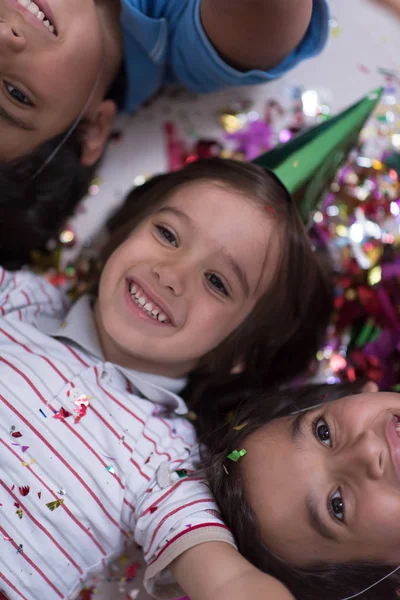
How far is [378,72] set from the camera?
5.20 feet

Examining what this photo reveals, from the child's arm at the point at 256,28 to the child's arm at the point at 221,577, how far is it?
0.89m

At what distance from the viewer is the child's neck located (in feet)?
4.08

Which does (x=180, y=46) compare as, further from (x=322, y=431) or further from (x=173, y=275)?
(x=322, y=431)

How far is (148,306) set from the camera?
3.61 ft

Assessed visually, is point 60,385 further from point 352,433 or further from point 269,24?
point 269,24

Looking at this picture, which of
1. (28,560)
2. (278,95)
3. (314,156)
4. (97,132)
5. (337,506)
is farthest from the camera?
(278,95)

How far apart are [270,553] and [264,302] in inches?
18.0

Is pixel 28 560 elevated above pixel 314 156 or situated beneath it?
situated beneath

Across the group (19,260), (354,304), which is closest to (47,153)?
(19,260)

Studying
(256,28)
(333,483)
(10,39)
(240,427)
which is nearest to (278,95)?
(256,28)

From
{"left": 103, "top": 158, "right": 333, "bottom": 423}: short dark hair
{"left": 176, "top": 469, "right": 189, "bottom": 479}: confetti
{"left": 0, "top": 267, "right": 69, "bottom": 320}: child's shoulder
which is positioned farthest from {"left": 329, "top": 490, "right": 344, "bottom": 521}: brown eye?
{"left": 0, "top": 267, "right": 69, "bottom": 320}: child's shoulder

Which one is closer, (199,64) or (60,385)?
(60,385)

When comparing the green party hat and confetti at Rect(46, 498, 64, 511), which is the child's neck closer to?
the green party hat

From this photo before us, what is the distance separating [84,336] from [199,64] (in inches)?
24.6
